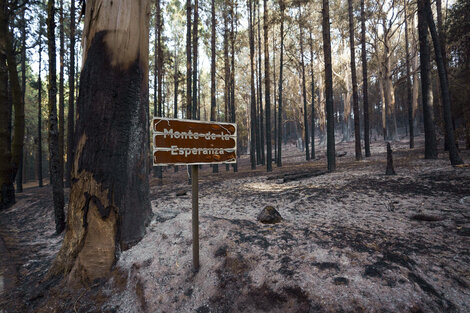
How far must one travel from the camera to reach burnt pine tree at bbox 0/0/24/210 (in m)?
8.74

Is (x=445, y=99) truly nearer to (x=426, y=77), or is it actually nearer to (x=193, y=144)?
(x=426, y=77)

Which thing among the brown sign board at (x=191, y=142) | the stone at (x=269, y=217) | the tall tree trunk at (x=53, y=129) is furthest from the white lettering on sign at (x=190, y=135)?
the tall tree trunk at (x=53, y=129)

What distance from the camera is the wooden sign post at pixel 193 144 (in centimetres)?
232

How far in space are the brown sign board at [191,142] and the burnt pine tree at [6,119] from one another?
11.0 meters

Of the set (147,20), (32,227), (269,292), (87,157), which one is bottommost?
(32,227)

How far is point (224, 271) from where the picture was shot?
2.62 meters

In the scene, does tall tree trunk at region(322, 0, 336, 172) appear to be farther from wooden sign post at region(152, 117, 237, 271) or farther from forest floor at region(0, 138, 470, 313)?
wooden sign post at region(152, 117, 237, 271)

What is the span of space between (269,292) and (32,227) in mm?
8098

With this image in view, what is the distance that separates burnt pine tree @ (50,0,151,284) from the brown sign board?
1.25 m

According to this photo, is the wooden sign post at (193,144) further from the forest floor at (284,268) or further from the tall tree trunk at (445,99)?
the tall tree trunk at (445,99)

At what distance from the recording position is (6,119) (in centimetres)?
898

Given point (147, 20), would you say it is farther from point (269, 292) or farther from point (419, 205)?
point (419, 205)

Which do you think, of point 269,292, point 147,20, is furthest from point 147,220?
A: point 147,20

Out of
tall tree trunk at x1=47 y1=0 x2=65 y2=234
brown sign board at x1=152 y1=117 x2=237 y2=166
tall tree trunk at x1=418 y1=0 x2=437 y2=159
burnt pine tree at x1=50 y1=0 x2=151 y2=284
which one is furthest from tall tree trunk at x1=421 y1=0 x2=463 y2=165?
tall tree trunk at x1=47 y1=0 x2=65 y2=234
